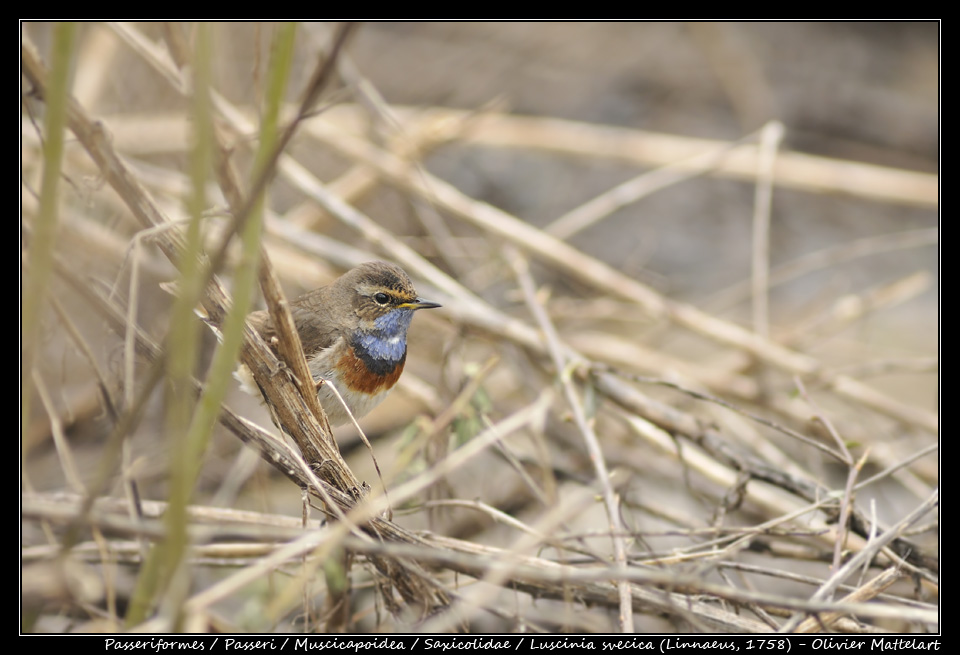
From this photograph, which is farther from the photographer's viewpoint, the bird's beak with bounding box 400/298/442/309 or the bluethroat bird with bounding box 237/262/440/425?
the bird's beak with bounding box 400/298/442/309

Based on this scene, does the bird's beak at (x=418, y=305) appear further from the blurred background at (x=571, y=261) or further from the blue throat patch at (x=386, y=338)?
the blurred background at (x=571, y=261)

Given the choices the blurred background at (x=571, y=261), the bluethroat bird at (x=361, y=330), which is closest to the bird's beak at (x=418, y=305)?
the bluethroat bird at (x=361, y=330)

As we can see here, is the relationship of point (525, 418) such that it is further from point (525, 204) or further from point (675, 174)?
point (525, 204)

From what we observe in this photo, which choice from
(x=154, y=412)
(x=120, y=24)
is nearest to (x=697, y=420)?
(x=120, y=24)

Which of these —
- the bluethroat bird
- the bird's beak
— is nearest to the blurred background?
the bluethroat bird

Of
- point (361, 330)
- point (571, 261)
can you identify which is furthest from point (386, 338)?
point (571, 261)

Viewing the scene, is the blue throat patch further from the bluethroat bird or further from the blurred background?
the blurred background
